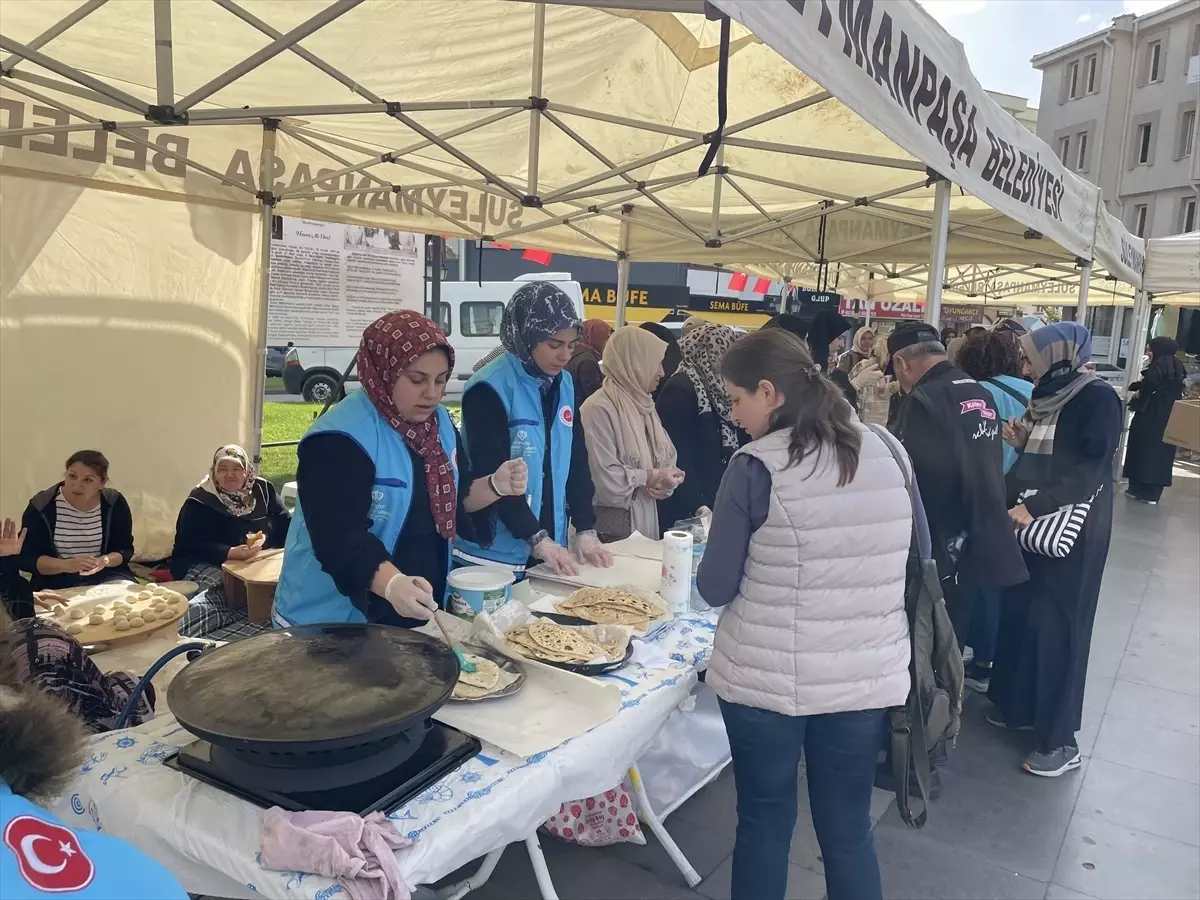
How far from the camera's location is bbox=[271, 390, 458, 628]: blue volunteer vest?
1858mm

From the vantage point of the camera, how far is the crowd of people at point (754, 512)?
1761mm

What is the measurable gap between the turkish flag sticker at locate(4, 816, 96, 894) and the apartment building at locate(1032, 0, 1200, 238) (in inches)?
1187

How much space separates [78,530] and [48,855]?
12.1ft

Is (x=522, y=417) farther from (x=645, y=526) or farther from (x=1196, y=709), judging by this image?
(x=1196, y=709)

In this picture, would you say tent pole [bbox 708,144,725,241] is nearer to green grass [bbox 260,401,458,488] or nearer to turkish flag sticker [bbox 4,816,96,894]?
green grass [bbox 260,401,458,488]

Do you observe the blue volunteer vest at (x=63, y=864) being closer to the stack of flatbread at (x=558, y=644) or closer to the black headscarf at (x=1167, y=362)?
the stack of flatbread at (x=558, y=644)

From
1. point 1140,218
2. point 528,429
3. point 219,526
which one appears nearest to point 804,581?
point 528,429

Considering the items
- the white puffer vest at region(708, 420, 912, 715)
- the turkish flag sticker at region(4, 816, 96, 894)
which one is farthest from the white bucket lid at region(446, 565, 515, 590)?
the turkish flag sticker at region(4, 816, 96, 894)

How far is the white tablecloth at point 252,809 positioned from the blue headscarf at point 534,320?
1271mm

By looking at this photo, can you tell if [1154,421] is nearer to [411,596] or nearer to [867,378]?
[867,378]

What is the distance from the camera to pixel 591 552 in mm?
2576

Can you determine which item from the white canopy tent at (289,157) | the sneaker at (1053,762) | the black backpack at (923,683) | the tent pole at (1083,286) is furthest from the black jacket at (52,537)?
the tent pole at (1083,286)

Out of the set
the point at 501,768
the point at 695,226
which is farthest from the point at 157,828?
the point at 695,226

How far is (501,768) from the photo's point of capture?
4.61ft
